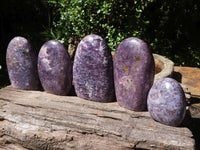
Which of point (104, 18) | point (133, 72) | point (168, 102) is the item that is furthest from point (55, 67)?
point (104, 18)

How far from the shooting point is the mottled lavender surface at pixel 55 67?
6.03 feet

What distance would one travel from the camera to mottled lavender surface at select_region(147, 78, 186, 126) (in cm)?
148

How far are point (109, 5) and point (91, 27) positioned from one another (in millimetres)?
371

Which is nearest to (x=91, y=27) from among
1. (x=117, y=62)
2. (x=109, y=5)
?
(x=109, y=5)

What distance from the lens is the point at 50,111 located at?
1757 millimetres

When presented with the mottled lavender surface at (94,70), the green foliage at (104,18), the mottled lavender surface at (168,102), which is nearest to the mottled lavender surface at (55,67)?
the mottled lavender surface at (94,70)

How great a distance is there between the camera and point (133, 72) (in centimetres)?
161

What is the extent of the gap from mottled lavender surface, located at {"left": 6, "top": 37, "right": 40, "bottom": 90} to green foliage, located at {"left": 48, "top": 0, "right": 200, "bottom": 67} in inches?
53.1

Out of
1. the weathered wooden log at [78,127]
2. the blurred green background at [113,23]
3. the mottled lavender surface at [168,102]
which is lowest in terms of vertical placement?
the weathered wooden log at [78,127]

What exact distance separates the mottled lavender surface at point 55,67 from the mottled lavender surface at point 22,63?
11 cm

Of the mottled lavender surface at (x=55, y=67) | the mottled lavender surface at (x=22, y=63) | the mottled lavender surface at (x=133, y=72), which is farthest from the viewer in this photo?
the mottled lavender surface at (x=22, y=63)

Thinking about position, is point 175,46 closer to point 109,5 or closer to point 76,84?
point 109,5

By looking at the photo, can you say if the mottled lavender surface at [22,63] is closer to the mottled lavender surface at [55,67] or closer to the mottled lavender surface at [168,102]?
the mottled lavender surface at [55,67]

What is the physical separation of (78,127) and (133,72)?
20.5 inches
